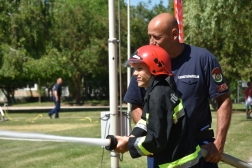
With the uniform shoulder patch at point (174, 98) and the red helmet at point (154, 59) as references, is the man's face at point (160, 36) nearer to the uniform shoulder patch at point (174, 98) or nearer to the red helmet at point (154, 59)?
the red helmet at point (154, 59)

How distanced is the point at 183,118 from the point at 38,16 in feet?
74.6

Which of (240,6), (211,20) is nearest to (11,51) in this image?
(211,20)

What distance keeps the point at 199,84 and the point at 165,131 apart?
0.87 m

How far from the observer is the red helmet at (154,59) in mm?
2416

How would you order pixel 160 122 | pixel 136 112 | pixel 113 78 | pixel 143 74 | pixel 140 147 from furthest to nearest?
pixel 113 78
pixel 136 112
pixel 143 74
pixel 140 147
pixel 160 122

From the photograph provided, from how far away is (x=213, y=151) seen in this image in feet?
9.45

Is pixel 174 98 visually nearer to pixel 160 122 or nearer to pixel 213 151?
pixel 160 122

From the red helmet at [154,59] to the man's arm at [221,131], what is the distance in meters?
0.83

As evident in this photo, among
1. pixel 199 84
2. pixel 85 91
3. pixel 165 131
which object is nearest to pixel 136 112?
pixel 199 84

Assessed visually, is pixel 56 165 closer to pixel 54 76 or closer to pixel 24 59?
pixel 24 59

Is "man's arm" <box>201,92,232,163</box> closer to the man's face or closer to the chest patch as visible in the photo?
the man's face

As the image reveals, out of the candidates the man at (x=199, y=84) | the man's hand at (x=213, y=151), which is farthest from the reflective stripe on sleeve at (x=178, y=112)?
the man's hand at (x=213, y=151)

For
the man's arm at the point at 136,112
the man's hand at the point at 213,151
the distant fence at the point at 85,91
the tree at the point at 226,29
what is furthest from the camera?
the distant fence at the point at 85,91

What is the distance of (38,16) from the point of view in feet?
76.9
